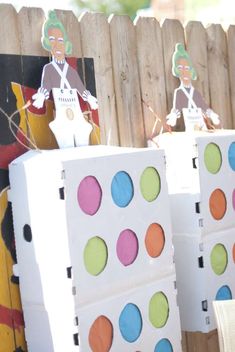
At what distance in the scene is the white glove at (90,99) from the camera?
285cm

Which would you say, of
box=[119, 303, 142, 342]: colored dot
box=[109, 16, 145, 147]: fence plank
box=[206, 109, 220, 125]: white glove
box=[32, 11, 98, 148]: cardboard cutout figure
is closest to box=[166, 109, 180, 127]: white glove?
box=[109, 16, 145, 147]: fence plank

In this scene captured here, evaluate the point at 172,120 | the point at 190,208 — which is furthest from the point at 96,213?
the point at 172,120

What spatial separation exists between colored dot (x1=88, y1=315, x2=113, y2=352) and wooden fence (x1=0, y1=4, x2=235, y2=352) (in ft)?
1.14

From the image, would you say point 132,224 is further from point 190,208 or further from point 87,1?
point 87,1

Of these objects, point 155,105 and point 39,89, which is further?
point 155,105

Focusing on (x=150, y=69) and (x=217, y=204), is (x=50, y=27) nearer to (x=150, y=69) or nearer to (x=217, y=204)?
(x=150, y=69)

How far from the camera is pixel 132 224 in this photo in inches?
102

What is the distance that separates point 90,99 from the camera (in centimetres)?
288

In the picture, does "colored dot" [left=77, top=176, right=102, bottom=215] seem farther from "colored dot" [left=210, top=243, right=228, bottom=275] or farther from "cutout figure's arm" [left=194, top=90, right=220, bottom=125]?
"cutout figure's arm" [left=194, top=90, right=220, bottom=125]

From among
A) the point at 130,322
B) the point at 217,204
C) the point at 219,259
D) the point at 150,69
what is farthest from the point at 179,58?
the point at 130,322

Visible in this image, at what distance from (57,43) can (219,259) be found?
4.07 feet

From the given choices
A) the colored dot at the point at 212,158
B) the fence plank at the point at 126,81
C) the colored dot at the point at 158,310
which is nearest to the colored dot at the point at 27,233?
the colored dot at the point at 158,310

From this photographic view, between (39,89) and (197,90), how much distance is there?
44.1 inches

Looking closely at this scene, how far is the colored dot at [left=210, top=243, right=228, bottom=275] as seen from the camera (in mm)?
3059
